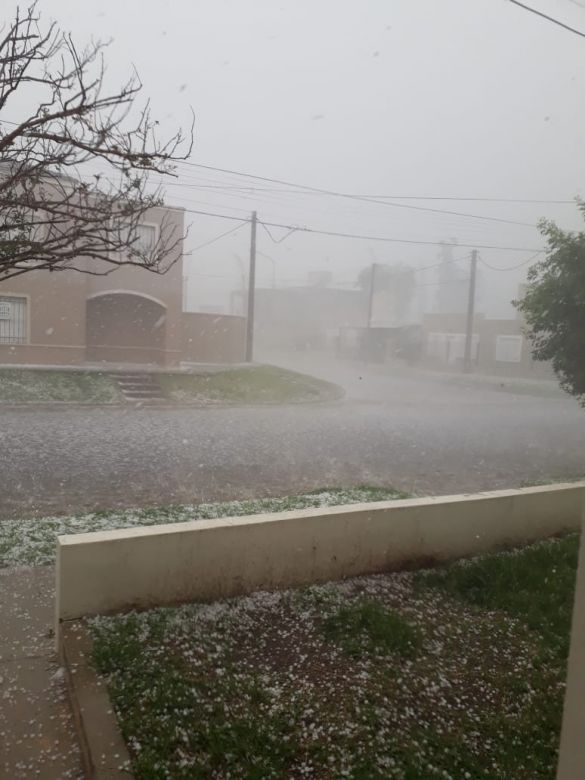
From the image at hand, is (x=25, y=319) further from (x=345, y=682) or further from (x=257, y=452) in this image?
(x=345, y=682)

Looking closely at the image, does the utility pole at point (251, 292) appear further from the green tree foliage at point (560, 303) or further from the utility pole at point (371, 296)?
the utility pole at point (371, 296)

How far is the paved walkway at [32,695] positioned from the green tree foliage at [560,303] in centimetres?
601

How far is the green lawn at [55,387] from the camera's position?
11.1 metres

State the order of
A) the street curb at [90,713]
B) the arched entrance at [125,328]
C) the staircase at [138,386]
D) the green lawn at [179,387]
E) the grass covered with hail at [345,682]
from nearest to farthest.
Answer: the street curb at [90,713] → the grass covered with hail at [345,682] → the green lawn at [179,387] → the staircase at [138,386] → the arched entrance at [125,328]

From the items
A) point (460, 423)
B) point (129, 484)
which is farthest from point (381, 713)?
point (460, 423)

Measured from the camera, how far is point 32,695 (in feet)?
8.08

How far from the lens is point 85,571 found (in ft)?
9.34

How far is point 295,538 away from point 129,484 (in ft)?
11.1

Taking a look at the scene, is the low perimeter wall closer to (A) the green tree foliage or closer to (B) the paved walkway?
(B) the paved walkway

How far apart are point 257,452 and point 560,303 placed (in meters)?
4.27

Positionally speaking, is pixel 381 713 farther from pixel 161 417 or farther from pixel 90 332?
pixel 90 332

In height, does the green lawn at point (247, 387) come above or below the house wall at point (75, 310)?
below

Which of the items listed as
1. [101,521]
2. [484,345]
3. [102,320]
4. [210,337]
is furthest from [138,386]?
[484,345]

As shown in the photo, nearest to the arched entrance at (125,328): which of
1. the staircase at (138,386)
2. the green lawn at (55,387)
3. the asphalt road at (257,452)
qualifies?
the staircase at (138,386)
